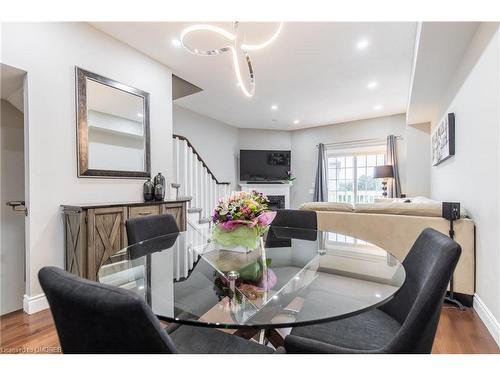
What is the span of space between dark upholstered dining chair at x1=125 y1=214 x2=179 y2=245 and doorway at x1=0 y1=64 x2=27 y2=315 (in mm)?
1385

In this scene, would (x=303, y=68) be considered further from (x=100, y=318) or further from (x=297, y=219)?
(x=100, y=318)

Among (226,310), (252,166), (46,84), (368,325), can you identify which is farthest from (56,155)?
(252,166)

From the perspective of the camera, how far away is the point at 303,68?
11.8ft

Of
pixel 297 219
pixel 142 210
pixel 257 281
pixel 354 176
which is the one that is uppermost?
pixel 354 176

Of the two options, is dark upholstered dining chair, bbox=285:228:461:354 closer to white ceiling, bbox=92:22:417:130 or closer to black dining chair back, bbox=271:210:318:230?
black dining chair back, bbox=271:210:318:230

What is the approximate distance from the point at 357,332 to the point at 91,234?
218cm

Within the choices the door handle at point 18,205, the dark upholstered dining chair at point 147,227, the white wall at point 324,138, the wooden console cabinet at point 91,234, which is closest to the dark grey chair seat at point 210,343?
the dark upholstered dining chair at point 147,227

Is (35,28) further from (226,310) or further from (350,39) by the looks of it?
(350,39)

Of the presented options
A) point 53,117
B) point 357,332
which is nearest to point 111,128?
point 53,117

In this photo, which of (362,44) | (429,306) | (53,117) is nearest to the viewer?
(429,306)

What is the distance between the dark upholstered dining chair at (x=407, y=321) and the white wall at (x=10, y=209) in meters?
2.94
